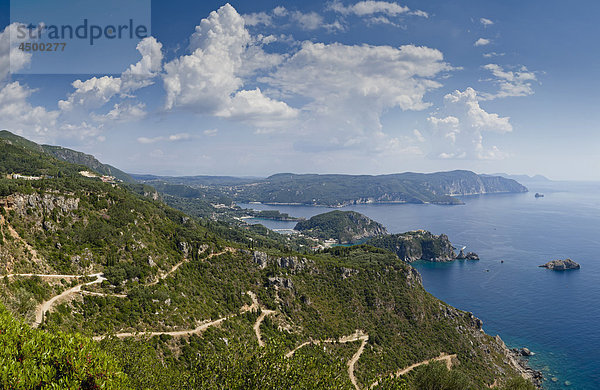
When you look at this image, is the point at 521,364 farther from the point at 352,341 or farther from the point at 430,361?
the point at 352,341

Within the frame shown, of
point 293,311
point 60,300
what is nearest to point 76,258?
point 60,300

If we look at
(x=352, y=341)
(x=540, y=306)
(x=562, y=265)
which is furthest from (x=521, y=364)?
(x=562, y=265)

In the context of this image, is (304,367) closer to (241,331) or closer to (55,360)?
(55,360)

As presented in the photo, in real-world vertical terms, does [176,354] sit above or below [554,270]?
above

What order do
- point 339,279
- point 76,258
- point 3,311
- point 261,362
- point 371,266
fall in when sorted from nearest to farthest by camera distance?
point 3,311, point 261,362, point 76,258, point 339,279, point 371,266

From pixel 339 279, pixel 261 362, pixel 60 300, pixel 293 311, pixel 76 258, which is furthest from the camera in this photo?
pixel 339 279

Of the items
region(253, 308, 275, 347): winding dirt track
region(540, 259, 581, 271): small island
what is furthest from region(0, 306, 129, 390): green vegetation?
region(540, 259, 581, 271): small island

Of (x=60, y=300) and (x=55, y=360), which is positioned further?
(x=60, y=300)

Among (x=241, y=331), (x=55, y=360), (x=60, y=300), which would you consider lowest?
(x=241, y=331)

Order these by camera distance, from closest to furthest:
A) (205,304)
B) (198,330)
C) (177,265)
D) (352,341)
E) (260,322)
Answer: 1. (198,330)
2. (205,304)
3. (260,322)
4. (352,341)
5. (177,265)
